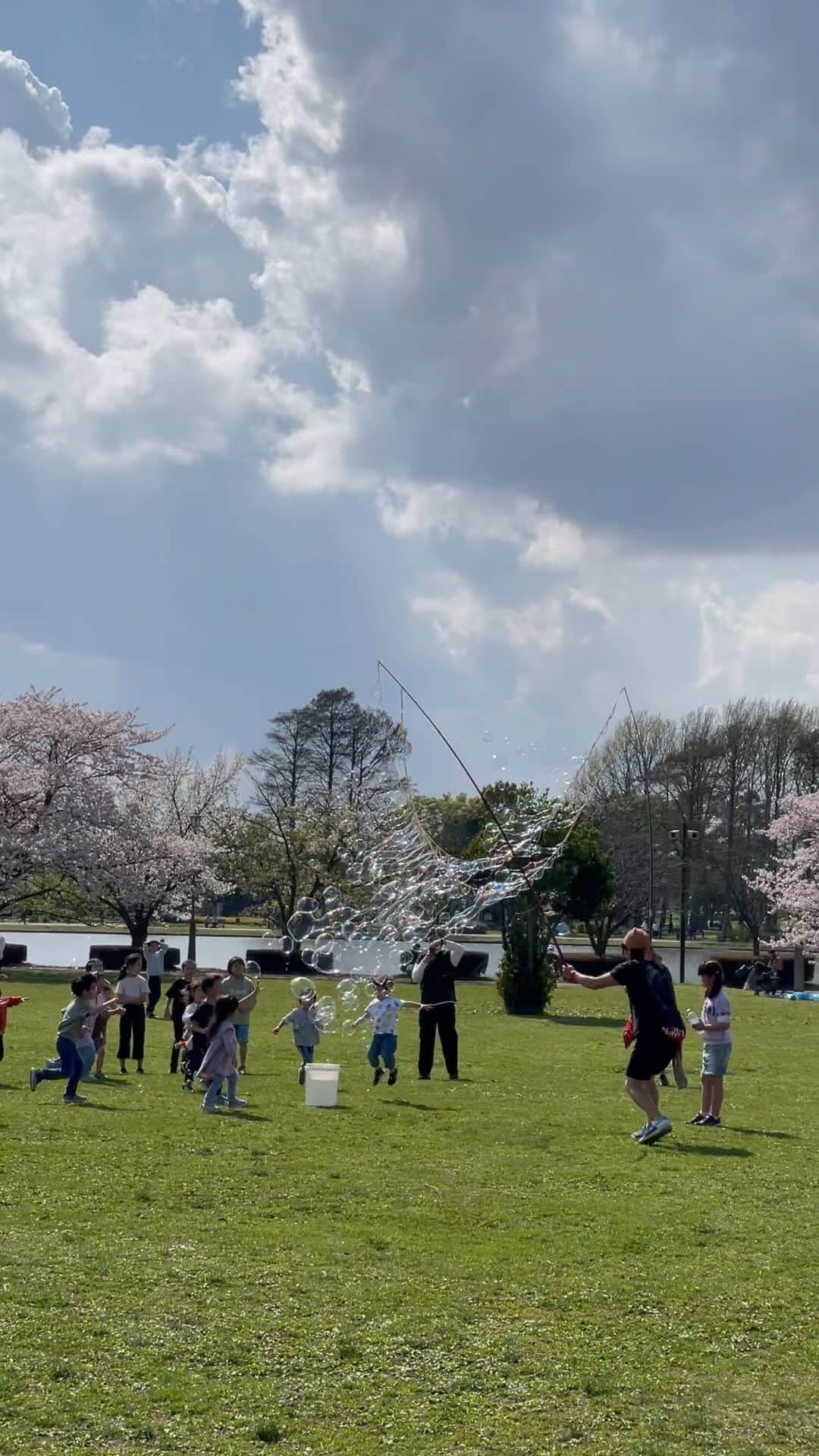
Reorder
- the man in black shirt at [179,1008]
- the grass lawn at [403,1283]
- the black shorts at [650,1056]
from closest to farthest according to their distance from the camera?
the grass lawn at [403,1283] → the black shorts at [650,1056] → the man in black shirt at [179,1008]

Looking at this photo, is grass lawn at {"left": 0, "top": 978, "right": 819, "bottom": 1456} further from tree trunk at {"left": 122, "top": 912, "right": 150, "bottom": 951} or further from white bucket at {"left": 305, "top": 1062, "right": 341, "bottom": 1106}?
tree trunk at {"left": 122, "top": 912, "right": 150, "bottom": 951}

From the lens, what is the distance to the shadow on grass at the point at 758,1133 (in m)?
13.0

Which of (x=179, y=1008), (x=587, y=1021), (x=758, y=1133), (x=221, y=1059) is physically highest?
(x=179, y=1008)

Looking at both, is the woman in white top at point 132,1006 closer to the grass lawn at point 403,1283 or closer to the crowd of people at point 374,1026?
the crowd of people at point 374,1026

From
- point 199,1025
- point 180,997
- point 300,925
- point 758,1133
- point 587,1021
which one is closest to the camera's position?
point 758,1133

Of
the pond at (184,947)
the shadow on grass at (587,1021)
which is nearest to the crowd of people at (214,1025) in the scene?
the shadow on grass at (587,1021)

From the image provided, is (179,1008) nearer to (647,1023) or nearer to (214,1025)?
(214,1025)

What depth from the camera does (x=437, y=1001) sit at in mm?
16375

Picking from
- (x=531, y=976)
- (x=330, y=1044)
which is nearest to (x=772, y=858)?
(x=531, y=976)

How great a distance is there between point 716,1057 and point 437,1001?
4036 millimetres

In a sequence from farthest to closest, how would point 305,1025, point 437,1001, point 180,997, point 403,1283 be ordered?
point 180,997, point 437,1001, point 305,1025, point 403,1283

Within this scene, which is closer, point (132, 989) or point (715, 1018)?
point (715, 1018)

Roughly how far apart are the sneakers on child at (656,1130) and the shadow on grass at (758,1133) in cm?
144

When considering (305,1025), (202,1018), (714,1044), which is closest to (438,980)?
(305,1025)
